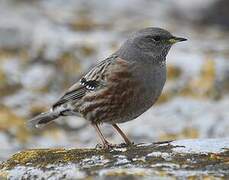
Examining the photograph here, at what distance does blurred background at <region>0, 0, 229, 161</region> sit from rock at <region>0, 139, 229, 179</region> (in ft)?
9.34

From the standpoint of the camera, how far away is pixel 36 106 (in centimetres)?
1047

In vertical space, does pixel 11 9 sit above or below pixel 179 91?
above

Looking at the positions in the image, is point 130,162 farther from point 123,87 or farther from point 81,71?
point 81,71

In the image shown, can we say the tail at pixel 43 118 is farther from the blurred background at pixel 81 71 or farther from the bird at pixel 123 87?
the blurred background at pixel 81 71

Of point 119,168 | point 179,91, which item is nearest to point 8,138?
point 179,91

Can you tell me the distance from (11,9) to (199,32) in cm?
355

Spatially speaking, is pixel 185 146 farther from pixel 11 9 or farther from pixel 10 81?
pixel 11 9

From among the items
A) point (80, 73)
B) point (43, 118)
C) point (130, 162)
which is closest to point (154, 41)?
point (43, 118)

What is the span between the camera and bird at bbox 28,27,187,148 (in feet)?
25.3

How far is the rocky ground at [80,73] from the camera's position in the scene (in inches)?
392

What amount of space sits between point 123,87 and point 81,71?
3430 mm

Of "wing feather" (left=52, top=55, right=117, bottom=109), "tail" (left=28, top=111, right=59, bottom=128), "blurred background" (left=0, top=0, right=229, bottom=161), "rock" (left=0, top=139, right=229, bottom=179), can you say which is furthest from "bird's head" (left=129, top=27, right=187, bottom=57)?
"blurred background" (left=0, top=0, right=229, bottom=161)

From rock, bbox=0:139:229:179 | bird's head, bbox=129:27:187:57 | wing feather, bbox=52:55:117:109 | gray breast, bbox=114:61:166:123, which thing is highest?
bird's head, bbox=129:27:187:57

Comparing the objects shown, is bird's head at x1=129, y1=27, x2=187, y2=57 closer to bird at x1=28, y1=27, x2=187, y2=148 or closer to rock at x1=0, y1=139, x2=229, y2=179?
bird at x1=28, y1=27, x2=187, y2=148
